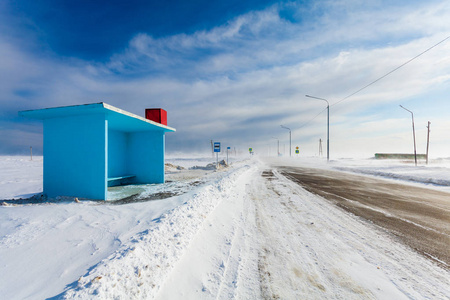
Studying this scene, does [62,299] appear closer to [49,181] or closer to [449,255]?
[449,255]

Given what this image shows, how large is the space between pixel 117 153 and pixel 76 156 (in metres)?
3.87

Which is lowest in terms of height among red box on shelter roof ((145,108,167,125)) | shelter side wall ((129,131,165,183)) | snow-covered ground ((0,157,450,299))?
snow-covered ground ((0,157,450,299))

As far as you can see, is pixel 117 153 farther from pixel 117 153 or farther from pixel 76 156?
pixel 76 156

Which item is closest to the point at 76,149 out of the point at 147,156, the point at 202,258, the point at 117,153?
the point at 117,153

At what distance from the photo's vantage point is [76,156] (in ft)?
23.5

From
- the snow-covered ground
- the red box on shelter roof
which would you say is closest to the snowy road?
the snow-covered ground

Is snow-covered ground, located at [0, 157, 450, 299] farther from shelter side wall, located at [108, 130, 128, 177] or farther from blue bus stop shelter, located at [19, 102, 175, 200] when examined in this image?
shelter side wall, located at [108, 130, 128, 177]

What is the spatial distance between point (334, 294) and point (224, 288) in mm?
1333

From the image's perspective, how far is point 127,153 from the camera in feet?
38.6

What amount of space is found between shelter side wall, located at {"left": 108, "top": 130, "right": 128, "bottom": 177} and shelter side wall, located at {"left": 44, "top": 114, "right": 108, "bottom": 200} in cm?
299

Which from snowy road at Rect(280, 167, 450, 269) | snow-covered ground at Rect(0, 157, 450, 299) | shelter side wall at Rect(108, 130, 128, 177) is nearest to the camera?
snow-covered ground at Rect(0, 157, 450, 299)

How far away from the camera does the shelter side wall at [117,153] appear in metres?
10.5

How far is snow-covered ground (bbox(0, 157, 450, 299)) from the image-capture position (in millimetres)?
2252

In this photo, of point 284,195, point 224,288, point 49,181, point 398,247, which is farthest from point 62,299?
point 49,181
